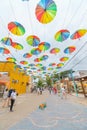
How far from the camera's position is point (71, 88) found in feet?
123

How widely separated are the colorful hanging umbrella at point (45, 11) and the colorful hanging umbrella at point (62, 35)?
2905 mm

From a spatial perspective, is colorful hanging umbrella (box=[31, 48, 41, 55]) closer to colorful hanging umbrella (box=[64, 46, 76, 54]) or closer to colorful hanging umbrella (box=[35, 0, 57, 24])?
colorful hanging umbrella (box=[64, 46, 76, 54])

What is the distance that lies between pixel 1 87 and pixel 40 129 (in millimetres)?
22038

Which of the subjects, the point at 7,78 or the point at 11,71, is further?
the point at 11,71

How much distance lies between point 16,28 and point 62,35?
3.36 metres

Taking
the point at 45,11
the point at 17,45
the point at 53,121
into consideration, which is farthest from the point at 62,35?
the point at 53,121

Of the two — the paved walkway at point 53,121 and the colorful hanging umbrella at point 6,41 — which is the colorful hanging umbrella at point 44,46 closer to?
the colorful hanging umbrella at point 6,41

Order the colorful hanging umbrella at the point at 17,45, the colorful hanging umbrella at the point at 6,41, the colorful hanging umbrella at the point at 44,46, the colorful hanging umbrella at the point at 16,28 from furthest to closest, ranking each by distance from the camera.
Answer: the colorful hanging umbrella at the point at 17,45, the colorful hanging umbrella at the point at 44,46, the colorful hanging umbrella at the point at 6,41, the colorful hanging umbrella at the point at 16,28

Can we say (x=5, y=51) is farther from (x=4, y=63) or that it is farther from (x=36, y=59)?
(x=4, y=63)

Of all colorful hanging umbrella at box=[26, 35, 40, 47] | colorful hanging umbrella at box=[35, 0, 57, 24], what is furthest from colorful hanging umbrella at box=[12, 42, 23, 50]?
colorful hanging umbrella at box=[35, 0, 57, 24]

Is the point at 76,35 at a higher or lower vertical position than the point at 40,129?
higher

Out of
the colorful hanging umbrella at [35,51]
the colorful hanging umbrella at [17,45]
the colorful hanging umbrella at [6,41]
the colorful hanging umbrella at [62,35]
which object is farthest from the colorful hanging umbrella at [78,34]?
the colorful hanging umbrella at [6,41]

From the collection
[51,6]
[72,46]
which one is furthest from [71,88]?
[51,6]

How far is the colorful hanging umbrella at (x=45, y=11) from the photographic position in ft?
24.8
